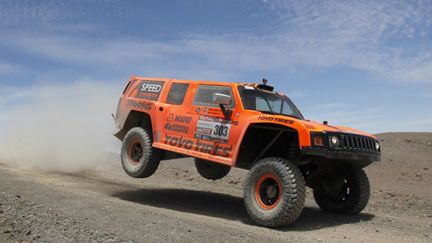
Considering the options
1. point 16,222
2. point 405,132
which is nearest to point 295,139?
point 16,222

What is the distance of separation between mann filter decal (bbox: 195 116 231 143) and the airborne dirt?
4.57 feet

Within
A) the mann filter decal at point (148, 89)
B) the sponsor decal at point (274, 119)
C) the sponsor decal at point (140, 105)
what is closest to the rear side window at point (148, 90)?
the mann filter decal at point (148, 89)

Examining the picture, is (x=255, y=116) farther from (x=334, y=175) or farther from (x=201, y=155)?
(x=334, y=175)

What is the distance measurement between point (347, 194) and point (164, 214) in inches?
143

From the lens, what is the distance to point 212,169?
35.5 feet

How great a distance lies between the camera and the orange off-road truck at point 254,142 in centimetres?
687

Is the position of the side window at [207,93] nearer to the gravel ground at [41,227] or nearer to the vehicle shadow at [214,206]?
the vehicle shadow at [214,206]

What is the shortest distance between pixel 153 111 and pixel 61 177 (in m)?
4.34

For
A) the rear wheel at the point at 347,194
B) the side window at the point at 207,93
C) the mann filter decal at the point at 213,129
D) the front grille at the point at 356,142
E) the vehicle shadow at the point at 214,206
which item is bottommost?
the vehicle shadow at the point at 214,206

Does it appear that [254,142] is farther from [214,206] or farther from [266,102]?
[214,206]

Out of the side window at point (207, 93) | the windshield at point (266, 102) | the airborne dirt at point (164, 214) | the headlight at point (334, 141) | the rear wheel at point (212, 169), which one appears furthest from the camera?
the rear wheel at point (212, 169)

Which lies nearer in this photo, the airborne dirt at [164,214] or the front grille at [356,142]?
the airborne dirt at [164,214]

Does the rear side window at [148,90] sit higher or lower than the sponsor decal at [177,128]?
higher

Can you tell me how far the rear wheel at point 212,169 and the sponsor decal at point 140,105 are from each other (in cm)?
201
